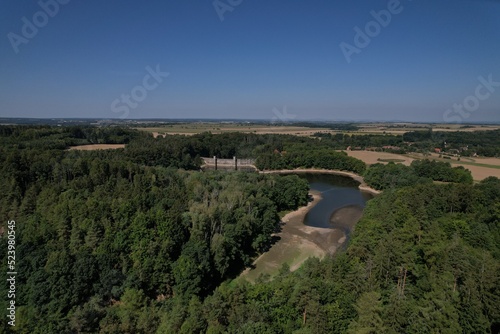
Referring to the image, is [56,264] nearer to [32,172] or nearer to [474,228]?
[32,172]

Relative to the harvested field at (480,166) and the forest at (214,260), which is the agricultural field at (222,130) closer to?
the harvested field at (480,166)

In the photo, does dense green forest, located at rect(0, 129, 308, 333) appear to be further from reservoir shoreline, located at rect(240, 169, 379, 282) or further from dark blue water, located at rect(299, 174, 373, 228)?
dark blue water, located at rect(299, 174, 373, 228)

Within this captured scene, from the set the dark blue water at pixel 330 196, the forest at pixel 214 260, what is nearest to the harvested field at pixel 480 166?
the dark blue water at pixel 330 196

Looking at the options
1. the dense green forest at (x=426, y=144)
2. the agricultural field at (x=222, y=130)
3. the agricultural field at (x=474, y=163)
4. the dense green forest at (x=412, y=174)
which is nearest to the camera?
the dense green forest at (x=412, y=174)

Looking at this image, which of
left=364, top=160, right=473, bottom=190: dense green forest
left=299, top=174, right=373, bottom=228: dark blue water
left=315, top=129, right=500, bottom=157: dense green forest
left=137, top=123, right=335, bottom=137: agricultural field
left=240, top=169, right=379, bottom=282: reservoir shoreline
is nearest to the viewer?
left=240, top=169, right=379, bottom=282: reservoir shoreline

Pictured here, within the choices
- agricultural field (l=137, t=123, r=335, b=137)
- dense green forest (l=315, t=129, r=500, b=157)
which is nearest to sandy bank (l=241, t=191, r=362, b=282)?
dense green forest (l=315, t=129, r=500, b=157)
